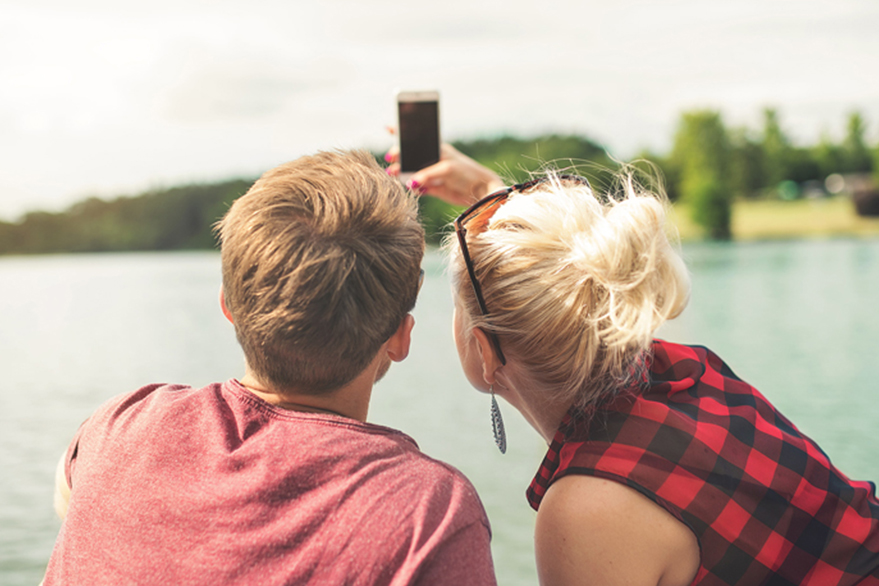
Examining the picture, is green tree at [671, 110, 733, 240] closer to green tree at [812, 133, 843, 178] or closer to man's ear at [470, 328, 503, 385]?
green tree at [812, 133, 843, 178]

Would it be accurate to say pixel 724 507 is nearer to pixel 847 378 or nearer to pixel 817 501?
pixel 817 501

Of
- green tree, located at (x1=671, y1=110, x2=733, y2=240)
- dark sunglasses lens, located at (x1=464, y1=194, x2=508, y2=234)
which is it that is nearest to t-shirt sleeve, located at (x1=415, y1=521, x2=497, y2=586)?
dark sunglasses lens, located at (x1=464, y1=194, x2=508, y2=234)

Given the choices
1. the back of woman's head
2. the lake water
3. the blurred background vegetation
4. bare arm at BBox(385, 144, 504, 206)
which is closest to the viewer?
the back of woman's head

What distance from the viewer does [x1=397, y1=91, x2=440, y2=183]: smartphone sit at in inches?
85.0

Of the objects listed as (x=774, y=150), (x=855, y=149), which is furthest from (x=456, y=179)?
(x=855, y=149)

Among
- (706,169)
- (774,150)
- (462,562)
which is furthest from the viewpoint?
(774,150)

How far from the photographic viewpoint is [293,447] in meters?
0.93

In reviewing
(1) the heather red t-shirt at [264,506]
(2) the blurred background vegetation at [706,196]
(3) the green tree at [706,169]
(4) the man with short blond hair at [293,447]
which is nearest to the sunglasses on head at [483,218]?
(4) the man with short blond hair at [293,447]

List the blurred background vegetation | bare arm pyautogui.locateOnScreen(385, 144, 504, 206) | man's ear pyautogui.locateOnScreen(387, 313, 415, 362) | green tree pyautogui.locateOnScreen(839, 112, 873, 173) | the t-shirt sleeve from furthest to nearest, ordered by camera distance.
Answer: green tree pyautogui.locateOnScreen(839, 112, 873, 173)
the blurred background vegetation
bare arm pyautogui.locateOnScreen(385, 144, 504, 206)
man's ear pyautogui.locateOnScreen(387, 313, 415, 362)
the t-shirt sleeve

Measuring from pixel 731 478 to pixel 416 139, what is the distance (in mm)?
1375

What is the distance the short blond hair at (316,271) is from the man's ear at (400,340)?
0.03m

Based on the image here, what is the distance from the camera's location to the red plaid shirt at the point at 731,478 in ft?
3.90

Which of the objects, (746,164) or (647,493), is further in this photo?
(746,164)

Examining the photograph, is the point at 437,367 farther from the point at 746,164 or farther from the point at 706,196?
the point at 746,164
